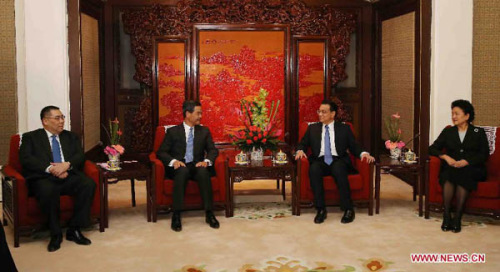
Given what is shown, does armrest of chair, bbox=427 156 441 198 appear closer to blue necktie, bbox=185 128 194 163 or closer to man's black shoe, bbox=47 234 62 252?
blue necktie, bbox=185 128 194 163

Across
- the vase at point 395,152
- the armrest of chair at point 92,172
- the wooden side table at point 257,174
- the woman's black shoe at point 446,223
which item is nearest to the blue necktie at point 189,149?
the wooden side table at point 257,174

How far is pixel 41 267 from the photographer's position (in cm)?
431

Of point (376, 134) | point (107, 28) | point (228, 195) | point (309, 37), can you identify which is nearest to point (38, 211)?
point (228, 195)

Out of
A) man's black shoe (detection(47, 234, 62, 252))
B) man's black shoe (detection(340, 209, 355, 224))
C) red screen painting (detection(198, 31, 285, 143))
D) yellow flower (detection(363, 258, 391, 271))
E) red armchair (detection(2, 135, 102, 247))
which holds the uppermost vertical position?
red screen painting (detection(198, 31, 285, 143))

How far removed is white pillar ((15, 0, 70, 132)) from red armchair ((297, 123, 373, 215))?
2653mm

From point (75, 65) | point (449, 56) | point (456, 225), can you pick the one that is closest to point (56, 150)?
point (75, 65)

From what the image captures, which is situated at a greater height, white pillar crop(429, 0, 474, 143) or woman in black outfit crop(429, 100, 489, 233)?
white pillar crop(429, 0, 474, 143)

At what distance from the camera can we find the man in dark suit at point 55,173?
16.0 feet

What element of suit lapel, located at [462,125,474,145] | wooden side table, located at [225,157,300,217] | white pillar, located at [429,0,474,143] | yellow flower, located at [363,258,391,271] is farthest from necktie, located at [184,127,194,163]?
white pillar, located at [429,0,474,143]

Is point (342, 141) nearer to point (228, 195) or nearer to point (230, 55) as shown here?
point (228, 195)

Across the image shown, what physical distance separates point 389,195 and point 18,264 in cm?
408

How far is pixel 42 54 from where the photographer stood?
Answer: 6.25 metres

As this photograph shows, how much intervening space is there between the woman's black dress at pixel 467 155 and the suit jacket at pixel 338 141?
0.81 metres

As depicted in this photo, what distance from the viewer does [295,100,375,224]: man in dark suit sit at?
18.6 ft
